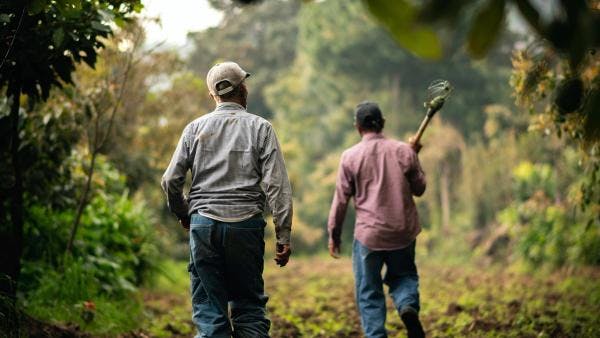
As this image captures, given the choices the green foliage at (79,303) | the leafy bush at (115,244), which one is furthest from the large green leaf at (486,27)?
the leafy bush at (115,244)

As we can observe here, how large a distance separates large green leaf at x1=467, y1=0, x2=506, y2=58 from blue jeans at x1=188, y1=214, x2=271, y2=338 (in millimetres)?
2905

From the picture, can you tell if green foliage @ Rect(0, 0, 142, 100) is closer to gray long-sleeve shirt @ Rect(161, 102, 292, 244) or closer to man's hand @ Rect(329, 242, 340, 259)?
gray long-sleeve shirt @ Rect(161, 102, 292, 244)

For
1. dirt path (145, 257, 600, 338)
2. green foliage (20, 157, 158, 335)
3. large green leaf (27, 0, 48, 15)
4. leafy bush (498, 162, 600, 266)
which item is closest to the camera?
large green leaf (27, 0, 48, 15)

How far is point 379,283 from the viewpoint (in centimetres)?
539

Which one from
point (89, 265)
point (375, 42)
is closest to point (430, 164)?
point (375, 42)

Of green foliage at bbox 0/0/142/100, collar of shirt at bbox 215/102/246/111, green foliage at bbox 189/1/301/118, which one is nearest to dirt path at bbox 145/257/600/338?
green foliage at bbox 0/0/142/100

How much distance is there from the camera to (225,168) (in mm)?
3988

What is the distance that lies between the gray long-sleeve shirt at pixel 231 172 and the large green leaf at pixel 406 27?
9.55ft

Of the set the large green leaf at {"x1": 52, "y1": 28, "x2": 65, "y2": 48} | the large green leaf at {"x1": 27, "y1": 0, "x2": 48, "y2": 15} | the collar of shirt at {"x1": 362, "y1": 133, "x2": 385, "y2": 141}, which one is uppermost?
the large green leaf at {"x1": 52, "y1": 28, "x2": 65, "y2": 48}

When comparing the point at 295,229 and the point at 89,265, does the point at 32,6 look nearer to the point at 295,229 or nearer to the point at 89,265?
the point at 89,265

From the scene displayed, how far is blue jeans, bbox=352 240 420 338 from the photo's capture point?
5.25 metres

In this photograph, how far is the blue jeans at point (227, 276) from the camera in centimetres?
390

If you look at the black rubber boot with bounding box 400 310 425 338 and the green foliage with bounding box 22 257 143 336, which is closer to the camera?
the black rubber boot with bounding box 400 310 425 338

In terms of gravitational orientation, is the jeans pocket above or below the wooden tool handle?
below
